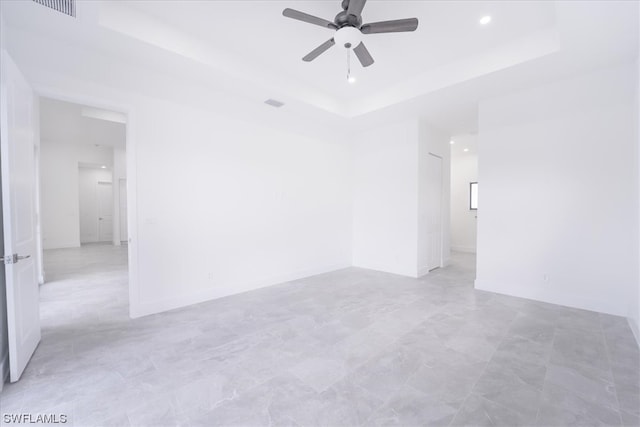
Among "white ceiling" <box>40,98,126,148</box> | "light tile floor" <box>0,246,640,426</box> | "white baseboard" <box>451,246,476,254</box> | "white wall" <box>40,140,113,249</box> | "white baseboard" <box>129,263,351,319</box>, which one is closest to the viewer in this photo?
"light tile floor" <box>0,246,640,426</box>

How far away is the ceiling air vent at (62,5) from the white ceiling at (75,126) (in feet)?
13.3

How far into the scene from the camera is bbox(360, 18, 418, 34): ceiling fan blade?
2368mm

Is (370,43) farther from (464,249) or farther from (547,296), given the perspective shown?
(464,249)

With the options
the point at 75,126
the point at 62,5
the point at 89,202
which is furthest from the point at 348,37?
the point at 89,202

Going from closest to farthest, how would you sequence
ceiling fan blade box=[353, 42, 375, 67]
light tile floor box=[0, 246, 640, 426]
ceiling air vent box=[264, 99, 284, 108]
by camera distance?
light tile floor box=[0, 246, 640, 426], ceiling fan blade box=[353, 42, 375, 67], ceiling air vent box=[264, 99, 284, 108]

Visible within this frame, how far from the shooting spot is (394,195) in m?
5.48

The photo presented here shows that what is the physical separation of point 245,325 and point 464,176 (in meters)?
8.00

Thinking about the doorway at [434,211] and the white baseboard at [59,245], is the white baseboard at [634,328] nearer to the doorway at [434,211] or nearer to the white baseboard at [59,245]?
the doorway at [434,211]

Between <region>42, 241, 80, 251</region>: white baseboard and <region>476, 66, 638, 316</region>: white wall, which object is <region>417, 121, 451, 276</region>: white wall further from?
<region>42, 241, 80, 251</region>: white baseboard

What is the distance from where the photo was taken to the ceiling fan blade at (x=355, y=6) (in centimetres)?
227

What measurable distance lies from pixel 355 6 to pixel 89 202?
1195 centimetres

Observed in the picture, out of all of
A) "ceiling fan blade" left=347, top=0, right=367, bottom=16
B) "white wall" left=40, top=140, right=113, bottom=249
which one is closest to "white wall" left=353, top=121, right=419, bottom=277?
"ceiling fan blade" left=347, top=0, right=367, bottom=16

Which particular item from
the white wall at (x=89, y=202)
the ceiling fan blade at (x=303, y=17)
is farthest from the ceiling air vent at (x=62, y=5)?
the white wall at (x=89, y=202)

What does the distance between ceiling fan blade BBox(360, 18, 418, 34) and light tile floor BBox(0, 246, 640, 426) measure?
9.70 ft
